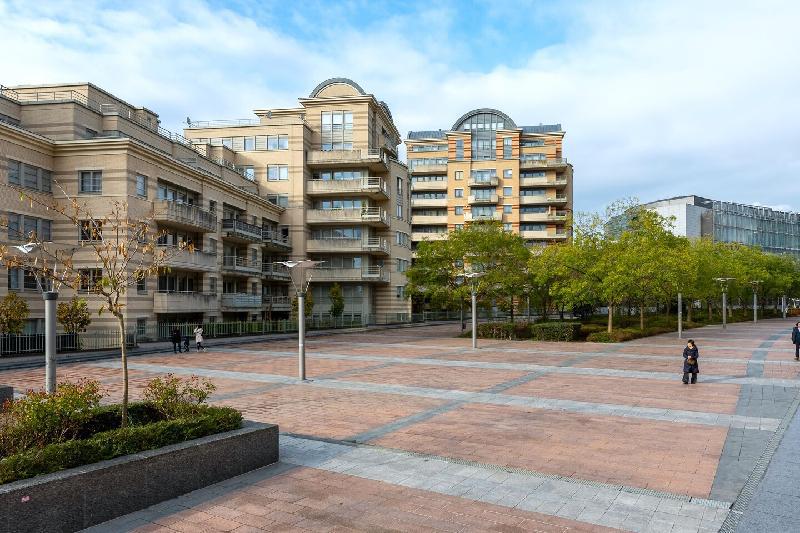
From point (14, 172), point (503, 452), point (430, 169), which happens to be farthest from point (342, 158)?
point (503, 452)

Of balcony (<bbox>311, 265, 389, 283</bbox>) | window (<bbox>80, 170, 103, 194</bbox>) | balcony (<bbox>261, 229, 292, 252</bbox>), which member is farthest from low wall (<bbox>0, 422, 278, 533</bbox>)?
balcony (<bbox>311, 265, 389, 283</bbox>)

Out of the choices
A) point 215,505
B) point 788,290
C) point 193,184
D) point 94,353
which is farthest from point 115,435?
point 788,290

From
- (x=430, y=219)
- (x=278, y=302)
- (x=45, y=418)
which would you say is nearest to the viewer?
(x=45, y=418)

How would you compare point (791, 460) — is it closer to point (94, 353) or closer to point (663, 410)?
point (663, 410)

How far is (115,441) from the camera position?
265 inches

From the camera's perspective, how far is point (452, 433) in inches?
411

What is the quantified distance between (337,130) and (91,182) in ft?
86.4

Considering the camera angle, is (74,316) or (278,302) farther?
(278,302)

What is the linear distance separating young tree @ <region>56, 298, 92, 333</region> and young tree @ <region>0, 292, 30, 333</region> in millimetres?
1812

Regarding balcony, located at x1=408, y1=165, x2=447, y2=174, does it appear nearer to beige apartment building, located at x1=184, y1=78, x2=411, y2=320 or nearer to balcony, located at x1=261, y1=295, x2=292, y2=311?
beige apartment building, located at x1=184, y1=78, x2=411, y2=320

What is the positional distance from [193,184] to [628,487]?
117ft

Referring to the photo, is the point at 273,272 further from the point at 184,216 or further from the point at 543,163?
the point at 543,163

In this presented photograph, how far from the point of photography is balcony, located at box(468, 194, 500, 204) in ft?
263

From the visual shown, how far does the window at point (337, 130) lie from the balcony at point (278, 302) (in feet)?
47.4
